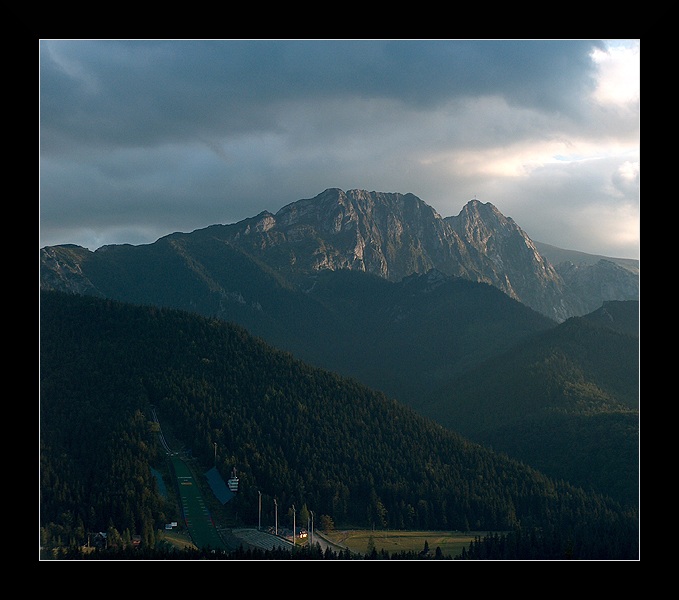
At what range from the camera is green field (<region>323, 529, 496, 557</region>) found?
74.4 metres

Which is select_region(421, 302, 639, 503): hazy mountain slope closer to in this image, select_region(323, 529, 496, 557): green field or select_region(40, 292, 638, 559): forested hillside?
select_region(40, 292, 638, 559): forested hillside

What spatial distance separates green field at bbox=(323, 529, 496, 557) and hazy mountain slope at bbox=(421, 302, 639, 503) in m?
25.0

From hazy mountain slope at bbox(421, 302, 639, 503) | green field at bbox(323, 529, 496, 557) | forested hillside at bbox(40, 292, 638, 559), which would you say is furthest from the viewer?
hazy mountain slope at bbox(421, 302, 639, 503)

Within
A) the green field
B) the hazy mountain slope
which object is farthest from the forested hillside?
the hazy mountain slope

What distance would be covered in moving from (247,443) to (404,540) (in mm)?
20589

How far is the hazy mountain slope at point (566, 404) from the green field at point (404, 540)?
25.0 m

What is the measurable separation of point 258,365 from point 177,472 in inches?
1054

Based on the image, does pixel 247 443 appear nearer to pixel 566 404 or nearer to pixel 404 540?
pixel 404 540

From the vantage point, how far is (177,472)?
3258 inches

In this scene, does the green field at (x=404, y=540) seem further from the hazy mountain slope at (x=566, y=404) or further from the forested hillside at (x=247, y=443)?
the hazy mountain slope at (x=566, y=404)

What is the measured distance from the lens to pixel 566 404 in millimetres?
135250
